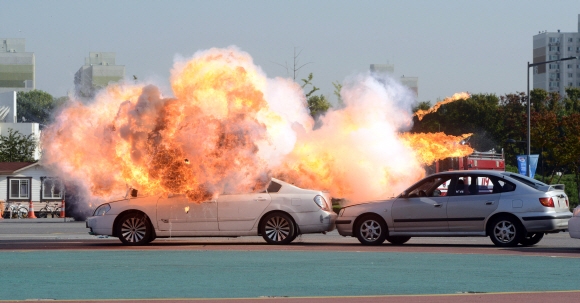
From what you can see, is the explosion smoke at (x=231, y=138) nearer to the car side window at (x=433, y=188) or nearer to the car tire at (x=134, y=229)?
the car tire at (x=134, y=229)

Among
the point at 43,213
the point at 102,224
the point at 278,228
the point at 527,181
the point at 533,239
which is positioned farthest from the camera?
the point at 43,213

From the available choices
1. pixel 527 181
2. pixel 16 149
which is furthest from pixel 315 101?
pixel 16 149

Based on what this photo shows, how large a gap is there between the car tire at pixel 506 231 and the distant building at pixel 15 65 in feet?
464

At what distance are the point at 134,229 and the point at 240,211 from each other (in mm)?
2314

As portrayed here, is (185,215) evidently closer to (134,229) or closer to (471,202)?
(134,229)

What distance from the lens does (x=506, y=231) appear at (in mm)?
18078

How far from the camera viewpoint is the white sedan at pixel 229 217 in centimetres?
1911

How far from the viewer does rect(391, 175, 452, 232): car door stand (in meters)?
18.6

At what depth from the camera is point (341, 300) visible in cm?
964

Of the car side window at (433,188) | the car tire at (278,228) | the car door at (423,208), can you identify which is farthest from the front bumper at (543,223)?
the car tire at (278,228)

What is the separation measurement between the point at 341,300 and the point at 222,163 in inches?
398

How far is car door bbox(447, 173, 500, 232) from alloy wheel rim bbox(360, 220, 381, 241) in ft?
4.94

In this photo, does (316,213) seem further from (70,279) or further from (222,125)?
(70,279)

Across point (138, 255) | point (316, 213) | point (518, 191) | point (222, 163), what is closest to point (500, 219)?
point (518, 191)
